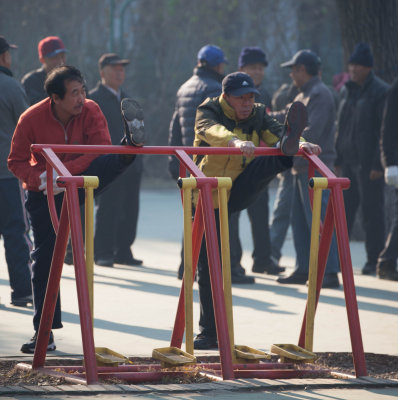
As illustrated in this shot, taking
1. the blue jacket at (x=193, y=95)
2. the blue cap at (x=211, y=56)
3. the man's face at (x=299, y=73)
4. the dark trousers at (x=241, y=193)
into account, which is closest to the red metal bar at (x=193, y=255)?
the dark trousers at (x=241, y=193)

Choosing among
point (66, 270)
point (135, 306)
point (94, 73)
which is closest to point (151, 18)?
point (94, 73)

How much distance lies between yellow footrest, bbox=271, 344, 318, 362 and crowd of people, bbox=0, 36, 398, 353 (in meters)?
0.78

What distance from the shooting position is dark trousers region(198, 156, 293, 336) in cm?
633

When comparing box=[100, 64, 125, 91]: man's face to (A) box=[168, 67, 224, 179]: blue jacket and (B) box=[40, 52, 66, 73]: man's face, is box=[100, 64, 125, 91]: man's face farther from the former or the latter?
(A) box=[168, 67, 224, 179]: blue jacket

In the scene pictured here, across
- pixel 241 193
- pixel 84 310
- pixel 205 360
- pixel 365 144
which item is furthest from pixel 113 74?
pixel 84 310

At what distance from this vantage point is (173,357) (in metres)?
5.53

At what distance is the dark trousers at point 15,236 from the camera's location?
7906 mm

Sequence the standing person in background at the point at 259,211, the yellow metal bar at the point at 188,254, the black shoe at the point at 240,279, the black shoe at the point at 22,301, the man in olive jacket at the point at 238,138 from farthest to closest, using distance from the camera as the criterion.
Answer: the standing person in background at the point at 259,211 < the black shoe at the point at 240,279 < the black shoe at the point at 22,301 < the man in olive jacket at the point at 238,138 < the yellow metal bar at the point at 188,254

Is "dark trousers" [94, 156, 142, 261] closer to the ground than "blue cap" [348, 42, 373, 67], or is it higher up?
closer to the ground

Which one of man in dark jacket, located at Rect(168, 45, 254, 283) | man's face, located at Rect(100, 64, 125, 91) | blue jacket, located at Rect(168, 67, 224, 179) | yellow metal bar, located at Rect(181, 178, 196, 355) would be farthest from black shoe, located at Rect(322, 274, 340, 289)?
yellow metal bar, located at Rect(181, 178, 196, 355)

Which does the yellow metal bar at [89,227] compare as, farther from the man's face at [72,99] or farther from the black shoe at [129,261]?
the black shoe at [129,261]

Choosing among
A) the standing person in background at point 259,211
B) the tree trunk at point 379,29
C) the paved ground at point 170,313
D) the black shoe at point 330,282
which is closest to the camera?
the paved ground at point 170,313

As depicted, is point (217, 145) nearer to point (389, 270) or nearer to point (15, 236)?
point (15, 236)

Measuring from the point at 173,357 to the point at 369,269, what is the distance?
15.8 feet
